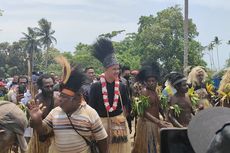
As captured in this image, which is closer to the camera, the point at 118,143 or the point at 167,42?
the point at 118,143

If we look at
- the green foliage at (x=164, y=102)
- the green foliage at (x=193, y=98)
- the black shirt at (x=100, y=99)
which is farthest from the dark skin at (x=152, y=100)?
the black shirt at (x=100, y=99)

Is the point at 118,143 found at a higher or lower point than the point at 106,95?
lower

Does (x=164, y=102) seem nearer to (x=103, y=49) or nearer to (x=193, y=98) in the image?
(x=193, y=98)

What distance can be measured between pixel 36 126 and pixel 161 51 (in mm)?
36529

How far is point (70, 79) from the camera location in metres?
4.84

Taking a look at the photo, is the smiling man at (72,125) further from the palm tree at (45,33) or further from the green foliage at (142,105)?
the palm tree at (45,33)

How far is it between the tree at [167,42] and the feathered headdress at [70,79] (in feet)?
113

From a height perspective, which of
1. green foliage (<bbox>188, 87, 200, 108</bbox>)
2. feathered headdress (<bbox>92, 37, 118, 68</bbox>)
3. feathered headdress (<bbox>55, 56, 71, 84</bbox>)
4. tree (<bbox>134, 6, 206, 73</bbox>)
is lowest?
green foliage (<bbox>188, 87, 200, 108</bbox>)

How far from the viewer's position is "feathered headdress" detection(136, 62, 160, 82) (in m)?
8.49

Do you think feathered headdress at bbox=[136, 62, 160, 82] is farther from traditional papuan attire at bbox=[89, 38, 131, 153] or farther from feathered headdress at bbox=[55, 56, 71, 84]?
feathered headdress at bbox=[55, 56, 71, 84]

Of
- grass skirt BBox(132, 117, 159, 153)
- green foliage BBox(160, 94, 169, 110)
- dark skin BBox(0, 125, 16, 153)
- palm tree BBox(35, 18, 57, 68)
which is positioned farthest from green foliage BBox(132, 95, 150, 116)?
palm tree BBox(35, 18, 57, 68)

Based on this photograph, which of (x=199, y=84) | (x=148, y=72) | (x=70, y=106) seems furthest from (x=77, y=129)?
(x=199, y=84)

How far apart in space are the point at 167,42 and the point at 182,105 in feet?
110

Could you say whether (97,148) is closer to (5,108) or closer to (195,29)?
(5,108)
